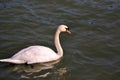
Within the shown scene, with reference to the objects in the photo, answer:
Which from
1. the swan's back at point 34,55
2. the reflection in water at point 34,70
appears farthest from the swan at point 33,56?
the reflection in water at point 34,70

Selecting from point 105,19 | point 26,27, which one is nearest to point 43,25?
point 26,27

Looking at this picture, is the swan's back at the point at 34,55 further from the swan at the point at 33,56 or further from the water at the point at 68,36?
the water at the point at 68,36

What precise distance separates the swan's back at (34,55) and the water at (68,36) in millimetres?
233

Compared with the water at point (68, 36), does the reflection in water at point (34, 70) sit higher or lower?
lower

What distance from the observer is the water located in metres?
9.55

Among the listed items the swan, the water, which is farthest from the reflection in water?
the swan

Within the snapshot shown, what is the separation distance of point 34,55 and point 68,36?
2.25 metres

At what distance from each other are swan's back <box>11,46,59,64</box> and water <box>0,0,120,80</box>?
23cm

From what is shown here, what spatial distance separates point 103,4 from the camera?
46.8 ft

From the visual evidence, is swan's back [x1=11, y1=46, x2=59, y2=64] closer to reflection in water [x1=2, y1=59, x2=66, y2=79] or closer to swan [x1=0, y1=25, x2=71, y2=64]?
swan [x1=0, y1=25, x2=71, y2=64]

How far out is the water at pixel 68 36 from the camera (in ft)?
31.3

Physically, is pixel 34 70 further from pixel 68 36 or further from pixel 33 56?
pixel 68 36

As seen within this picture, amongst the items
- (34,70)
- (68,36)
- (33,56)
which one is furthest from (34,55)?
(68,36)

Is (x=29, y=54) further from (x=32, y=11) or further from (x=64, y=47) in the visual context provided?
(x=32, y=11)
